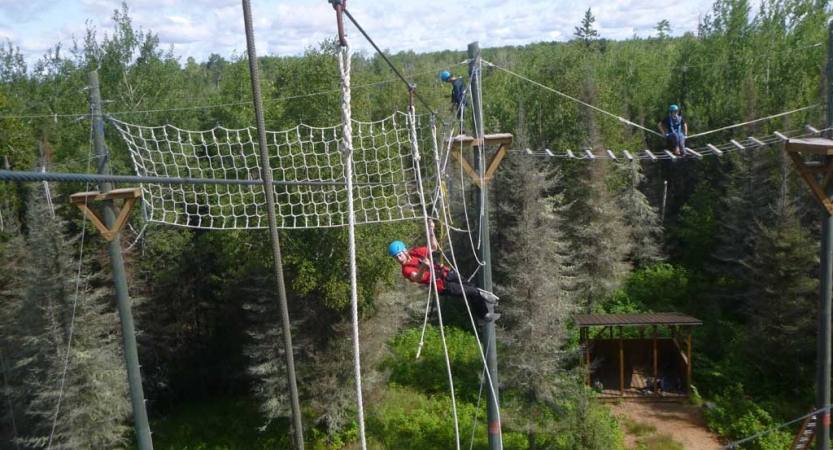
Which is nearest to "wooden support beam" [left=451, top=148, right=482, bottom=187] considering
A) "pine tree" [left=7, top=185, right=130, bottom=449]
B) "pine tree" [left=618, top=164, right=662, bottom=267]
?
"pine tree" [left=7, top=185, right=130, bottom=449]

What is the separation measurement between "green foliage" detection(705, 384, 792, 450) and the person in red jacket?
22.8ft

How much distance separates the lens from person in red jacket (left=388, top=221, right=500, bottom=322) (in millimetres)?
4531

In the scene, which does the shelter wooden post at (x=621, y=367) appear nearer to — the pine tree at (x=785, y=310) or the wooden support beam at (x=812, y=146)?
the pine tree at (x=785, y=310)

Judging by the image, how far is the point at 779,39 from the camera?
2192 centimetres

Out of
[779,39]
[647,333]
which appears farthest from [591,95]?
[779,39]

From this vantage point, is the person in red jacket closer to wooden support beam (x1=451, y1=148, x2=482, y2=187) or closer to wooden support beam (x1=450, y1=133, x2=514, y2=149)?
wooden support beam (x1=451, y1=148, x2=482, y2=187)

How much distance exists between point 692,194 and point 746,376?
8645 millimetres

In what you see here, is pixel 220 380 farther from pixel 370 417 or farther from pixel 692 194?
pixel 692 194

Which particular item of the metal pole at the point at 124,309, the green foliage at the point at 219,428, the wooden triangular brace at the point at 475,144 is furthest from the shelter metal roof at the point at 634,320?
the metal pole at the point at 124,309

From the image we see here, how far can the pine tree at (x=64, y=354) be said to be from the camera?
9.64 meters

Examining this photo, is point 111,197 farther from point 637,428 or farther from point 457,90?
point 637,428

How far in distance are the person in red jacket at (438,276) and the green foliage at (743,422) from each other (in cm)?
696

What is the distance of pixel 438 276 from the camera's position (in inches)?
187

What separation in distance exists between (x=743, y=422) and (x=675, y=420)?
3.42ft
